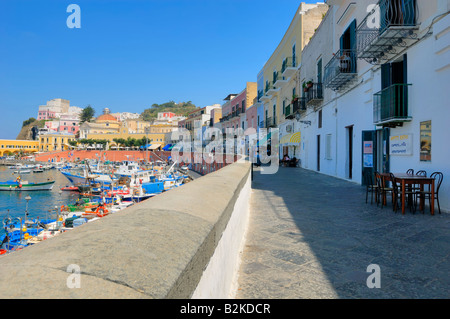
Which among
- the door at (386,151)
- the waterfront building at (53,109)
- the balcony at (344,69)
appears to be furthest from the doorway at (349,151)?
the waterfront building at (53,109)

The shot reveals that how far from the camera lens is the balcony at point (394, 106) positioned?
8.08 metres

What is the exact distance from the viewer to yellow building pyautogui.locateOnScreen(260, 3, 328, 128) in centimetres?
2050

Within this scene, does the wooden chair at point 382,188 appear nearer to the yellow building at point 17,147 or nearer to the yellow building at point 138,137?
the yellow building at point 138,137

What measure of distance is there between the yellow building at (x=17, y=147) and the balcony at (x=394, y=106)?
114 meters

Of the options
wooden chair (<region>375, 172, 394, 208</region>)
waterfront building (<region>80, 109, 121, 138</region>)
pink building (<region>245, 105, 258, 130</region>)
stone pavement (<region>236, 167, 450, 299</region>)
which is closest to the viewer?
stone pavement (<region>236, 167, 450, 299</region>)

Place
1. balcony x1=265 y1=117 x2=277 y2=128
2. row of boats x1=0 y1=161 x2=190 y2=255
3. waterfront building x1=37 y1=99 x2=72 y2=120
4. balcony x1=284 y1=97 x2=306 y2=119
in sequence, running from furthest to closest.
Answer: waterfront building x1=37 y1=99 x2=72 y2=120 → balcony x1=265 y1=117 x2=277 y2=128 → balcony x1=284 y1=97 x2=306 y2=119 → row of boats x1=0 y1=161 x2=190 y2=255

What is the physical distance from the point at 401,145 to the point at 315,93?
30.6ft

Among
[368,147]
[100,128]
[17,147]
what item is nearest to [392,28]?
[368,147]

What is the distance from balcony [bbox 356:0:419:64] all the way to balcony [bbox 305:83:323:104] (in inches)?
290

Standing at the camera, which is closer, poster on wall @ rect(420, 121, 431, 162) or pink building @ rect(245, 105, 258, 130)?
poster on wall @ rect(420, 121, 431, 162)

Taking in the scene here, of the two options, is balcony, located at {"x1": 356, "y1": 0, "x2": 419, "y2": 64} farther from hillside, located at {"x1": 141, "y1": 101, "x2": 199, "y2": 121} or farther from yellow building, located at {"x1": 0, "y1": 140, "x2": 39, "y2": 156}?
hillside, located at {"x1": 141, "y1": 101, "x2": 199, "y2": 121}

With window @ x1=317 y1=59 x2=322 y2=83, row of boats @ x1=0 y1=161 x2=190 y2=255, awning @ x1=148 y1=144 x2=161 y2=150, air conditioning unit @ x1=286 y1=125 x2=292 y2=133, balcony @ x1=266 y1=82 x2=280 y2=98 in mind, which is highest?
balcony @ x1=266 y1=82 x2=280 y2=98

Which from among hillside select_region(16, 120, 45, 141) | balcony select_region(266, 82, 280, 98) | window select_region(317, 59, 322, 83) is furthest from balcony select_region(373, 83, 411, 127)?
hillside select_region(16, 120, 45, 141)

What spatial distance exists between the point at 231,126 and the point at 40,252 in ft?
152
